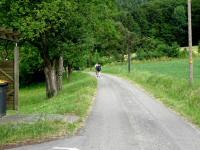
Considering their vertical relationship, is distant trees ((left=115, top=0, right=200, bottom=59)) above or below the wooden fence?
above

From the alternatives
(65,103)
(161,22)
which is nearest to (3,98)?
(65,103)

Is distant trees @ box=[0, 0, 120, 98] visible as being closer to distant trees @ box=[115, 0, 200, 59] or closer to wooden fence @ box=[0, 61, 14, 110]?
wooden fence @ box=[0, 61, 14, 110]

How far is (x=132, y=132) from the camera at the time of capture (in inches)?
578

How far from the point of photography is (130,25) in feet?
500

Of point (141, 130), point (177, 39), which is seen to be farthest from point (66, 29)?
point (177, 39)

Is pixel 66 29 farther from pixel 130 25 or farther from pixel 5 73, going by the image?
pixel 130 25

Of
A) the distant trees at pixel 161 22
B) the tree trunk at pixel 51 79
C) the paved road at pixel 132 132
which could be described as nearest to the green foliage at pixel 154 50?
the distant trees at pixel 161 22

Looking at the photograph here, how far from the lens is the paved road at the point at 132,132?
12.4 metres

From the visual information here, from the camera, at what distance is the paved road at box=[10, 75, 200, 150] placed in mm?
12352

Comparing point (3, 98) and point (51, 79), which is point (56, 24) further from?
point (3, 98)

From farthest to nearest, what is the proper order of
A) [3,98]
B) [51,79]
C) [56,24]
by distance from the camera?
1. [51,79]
2. [56,24]
3. [3,98]

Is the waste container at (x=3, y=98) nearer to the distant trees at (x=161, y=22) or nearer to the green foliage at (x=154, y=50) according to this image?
the green foliage at (x=154, y=50)

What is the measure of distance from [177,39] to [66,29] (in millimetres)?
119765

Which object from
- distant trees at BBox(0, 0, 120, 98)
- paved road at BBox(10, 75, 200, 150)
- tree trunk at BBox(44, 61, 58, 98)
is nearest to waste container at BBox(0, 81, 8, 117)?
paved road at BBox(10, 75, 200, 150)
